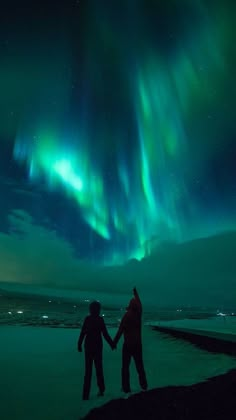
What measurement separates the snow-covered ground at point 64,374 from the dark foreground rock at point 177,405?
62 cm

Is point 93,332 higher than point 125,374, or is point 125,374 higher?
point 93,332

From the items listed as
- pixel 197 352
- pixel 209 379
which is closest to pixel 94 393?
pixel 209 379

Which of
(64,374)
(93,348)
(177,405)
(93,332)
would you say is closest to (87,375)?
(93,348)

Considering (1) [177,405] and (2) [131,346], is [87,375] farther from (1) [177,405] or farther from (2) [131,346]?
(1) [177,405]

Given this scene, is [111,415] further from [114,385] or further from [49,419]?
[114,385]

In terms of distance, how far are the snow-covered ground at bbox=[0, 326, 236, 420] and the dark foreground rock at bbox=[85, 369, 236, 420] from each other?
2.03ft

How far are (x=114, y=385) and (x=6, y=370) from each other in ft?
14.4

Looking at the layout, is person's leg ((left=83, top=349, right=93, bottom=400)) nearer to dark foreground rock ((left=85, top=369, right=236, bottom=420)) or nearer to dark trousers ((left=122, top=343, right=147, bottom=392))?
dark foreground rock ((left=85, top=369, right=236, bottom=420))

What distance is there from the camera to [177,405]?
6.58 metres

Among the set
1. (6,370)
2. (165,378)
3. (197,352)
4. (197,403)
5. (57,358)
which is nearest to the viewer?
(197,403)

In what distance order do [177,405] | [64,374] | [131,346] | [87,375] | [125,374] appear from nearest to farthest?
1. [177,405]
2. [87,375]
3. [125,374]
4. [131,346]
5. [64,374]

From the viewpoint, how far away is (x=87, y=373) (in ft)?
24.2

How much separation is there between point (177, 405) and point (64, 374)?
553cm

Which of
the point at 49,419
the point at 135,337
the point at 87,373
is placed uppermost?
the point at 135,337
